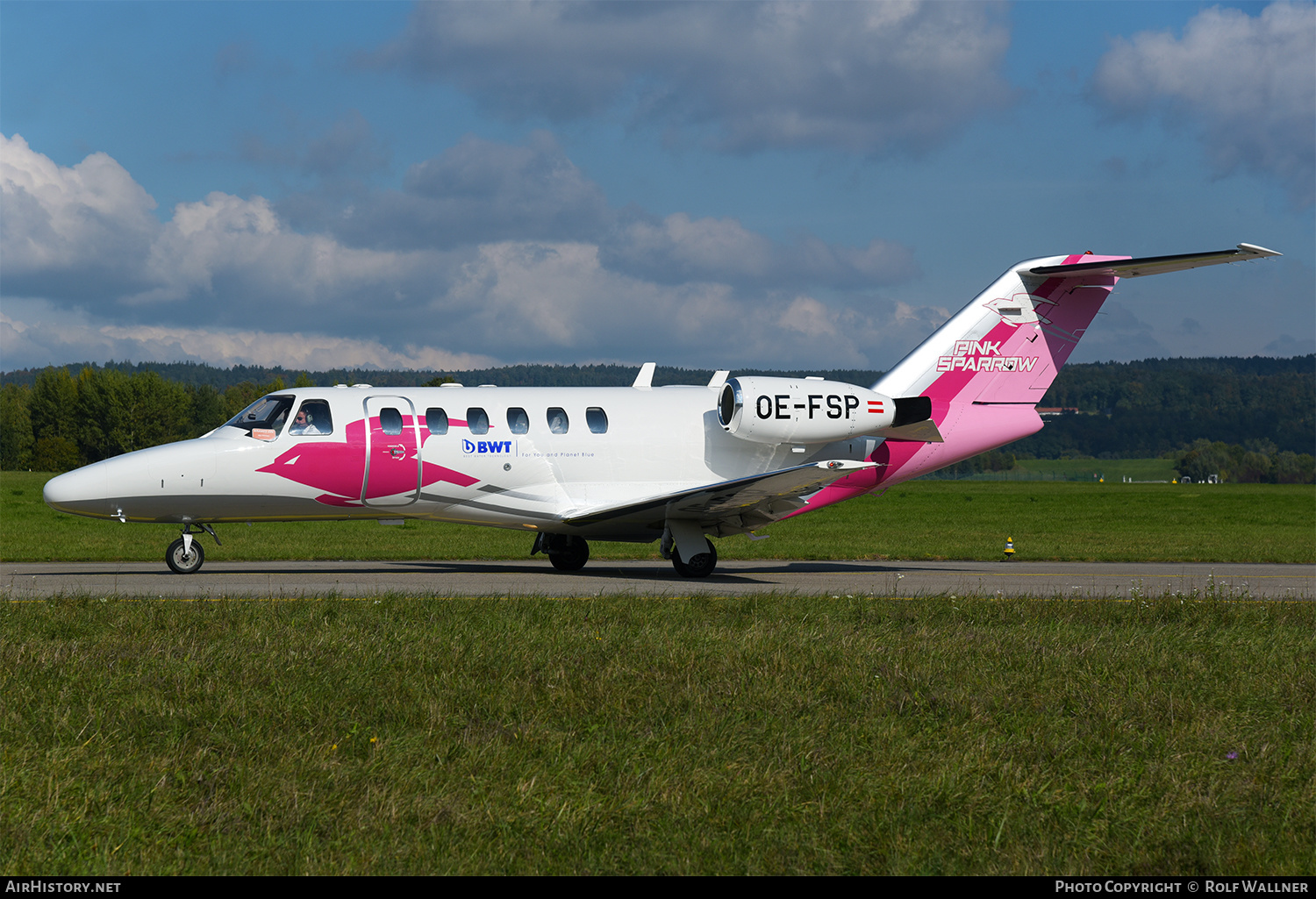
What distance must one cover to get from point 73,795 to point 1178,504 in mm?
Result: 65915

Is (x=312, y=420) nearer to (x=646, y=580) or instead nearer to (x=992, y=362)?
(x=646, y=580)

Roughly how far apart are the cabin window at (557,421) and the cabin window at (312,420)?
150 inches

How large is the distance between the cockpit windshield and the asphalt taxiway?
245 cm

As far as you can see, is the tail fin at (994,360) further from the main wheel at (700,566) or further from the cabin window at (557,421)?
the cabin window at (557,421)

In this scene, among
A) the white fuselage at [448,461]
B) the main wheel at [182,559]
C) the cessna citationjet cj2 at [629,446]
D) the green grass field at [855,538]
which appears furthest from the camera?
the green grass field at [855,538]

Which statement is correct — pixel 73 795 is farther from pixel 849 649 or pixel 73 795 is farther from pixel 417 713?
pixel 849 649

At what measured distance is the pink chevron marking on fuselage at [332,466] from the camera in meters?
19.2

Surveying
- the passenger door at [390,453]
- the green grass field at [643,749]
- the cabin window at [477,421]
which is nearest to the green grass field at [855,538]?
the passenger door at [390,453]

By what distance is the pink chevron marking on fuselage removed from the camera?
757 inches

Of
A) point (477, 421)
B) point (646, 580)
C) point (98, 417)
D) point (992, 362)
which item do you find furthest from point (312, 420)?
point (98, 417)

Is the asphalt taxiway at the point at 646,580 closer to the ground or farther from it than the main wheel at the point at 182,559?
closer to the ground

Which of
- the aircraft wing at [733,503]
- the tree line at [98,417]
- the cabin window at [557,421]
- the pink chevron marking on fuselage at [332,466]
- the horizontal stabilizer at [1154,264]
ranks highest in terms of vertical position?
the tree line at [98,417]

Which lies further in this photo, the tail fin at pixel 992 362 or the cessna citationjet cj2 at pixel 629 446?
the tail fin at pixel 992 362

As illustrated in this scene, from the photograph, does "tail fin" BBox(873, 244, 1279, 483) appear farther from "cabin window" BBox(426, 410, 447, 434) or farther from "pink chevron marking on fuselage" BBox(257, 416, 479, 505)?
"pink chevron marking on fuselage" BBox(257, 416, 479, 505)
